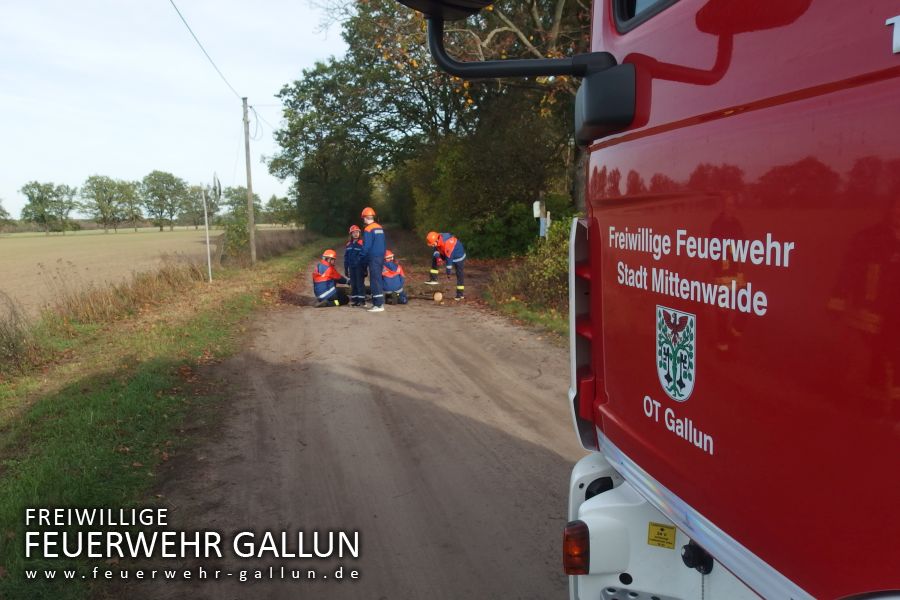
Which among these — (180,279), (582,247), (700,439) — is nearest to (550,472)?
(582,247)

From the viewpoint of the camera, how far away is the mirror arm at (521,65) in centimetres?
196

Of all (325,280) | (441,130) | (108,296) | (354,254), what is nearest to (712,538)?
(325,280)

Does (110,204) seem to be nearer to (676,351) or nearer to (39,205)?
(39,205)

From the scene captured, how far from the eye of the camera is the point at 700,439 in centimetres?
166

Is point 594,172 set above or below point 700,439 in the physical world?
above

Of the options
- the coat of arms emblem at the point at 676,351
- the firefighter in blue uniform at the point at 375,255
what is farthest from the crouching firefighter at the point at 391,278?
the coat of arms emblem at the point at 676,351

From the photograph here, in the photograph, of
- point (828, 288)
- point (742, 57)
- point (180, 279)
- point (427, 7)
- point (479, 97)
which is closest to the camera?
point (828, 288)

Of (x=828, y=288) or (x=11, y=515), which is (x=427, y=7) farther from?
(x=11, y=515)

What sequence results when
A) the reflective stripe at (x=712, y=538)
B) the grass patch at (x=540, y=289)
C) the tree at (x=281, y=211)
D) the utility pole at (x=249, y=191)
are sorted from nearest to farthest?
1. the reflective stripe at (x=712, y=538)
2. the grass patch at (x=540, y=289)
3. the utility pole at (x=249, y=191)
4. the tree at (x=281, y=211)

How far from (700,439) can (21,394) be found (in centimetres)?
755

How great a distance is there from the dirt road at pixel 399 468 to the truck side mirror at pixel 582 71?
2551 millimetres

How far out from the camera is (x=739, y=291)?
1.46 metres

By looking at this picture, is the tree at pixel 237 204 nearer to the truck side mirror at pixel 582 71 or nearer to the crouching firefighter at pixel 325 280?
the crouching firefighter at pixel 325 280

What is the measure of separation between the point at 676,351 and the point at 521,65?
100 cm
